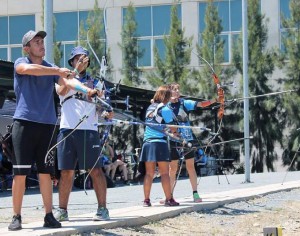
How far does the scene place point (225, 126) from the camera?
3356cm

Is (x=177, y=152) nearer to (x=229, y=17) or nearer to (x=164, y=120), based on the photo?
(x=164, y=120)

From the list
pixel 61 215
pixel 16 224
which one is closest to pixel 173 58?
pixel 61 215

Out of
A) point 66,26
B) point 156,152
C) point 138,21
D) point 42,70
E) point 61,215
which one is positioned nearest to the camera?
point 42,70

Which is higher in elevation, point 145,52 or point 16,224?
point 145,52

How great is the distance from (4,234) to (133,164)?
55.0 ft

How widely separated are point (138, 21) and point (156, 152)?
86.0 feet

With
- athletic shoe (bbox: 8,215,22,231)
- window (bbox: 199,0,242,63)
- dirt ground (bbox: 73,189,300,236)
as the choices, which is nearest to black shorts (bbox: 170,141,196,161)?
dirt ground (bbox: 73,189,300,236)

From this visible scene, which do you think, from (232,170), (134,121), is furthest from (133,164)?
(134,121)

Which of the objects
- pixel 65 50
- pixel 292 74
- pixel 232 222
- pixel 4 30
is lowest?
pixel 232 222

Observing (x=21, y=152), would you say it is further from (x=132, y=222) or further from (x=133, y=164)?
(x=133, y=164)

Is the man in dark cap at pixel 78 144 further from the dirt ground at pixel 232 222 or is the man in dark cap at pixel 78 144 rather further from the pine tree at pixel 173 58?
the pine tree at pixel 173 58

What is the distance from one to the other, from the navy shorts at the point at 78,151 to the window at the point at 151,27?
26.8 meters

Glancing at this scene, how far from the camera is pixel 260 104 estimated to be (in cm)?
3312

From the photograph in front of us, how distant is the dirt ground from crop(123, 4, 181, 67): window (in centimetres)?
2336
